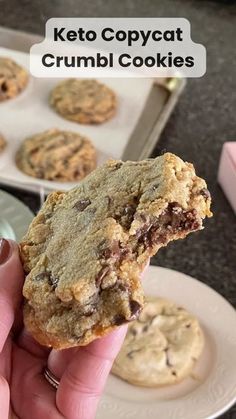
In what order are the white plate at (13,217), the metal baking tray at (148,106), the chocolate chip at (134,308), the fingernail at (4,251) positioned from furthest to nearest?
the metal baking tray at (148,106) < the white plate at (13,217) < the fingernail at (4,251) < the chocolate chip at (134,308)

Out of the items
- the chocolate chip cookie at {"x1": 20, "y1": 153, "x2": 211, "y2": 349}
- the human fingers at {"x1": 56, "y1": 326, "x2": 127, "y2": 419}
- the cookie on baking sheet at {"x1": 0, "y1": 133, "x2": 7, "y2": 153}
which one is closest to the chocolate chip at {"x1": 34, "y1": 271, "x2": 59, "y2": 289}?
the chocolate chip cookie at {"x1": 20, "y1": 153, "x2": 211, "y2": 349}

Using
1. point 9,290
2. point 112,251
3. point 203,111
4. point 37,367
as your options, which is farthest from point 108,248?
point 203,111

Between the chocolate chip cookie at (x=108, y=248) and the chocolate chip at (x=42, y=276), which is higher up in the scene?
the chocolate chip cookie at (x=108, y=248)

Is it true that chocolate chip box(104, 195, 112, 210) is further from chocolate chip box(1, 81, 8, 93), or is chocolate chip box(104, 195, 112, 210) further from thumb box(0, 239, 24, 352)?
chocolate chip box(1, 81, 8, 93)

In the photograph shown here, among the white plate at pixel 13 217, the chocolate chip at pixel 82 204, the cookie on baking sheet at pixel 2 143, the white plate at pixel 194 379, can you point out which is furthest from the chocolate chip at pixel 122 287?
the cookie on baking sheet at pixel 2 143

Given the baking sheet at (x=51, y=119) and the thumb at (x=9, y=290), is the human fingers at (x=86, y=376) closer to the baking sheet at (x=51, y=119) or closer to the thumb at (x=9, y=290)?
the thumb at (x=9, y=290)

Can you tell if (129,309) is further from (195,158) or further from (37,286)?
(195,158)
